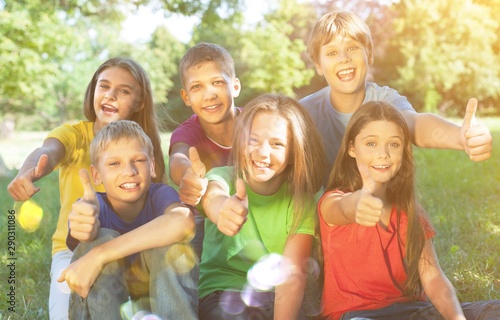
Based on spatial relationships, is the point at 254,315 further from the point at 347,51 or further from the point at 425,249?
the point at 347,51

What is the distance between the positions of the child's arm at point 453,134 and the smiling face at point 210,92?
1.06 m

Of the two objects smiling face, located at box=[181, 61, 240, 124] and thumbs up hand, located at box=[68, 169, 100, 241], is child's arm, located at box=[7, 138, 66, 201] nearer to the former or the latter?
thumbs up hand, located at box=[68, 169, 100, 241]

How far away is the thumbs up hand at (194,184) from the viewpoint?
2.59 metres

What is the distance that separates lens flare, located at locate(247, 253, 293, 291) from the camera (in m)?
2.69

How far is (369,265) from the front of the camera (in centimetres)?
269

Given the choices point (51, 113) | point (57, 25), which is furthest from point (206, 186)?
point (51, 113)

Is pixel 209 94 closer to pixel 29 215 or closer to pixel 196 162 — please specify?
pixel 196 162

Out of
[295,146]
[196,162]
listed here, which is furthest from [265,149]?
[196,162]

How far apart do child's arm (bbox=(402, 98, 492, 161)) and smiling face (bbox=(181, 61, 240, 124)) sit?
1063mm

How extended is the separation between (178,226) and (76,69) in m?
38.8

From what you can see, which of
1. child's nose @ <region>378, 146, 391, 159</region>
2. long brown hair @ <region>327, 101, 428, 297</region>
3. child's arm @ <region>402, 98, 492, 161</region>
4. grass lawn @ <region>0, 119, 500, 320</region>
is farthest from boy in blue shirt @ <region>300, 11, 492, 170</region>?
grass lawn @ <region>0, 119, 500, 320</region>

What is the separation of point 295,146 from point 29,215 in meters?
4.61

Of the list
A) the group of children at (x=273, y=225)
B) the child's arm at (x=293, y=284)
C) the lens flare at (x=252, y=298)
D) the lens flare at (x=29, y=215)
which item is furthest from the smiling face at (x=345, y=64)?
the lens flare at (x=29, y=215)

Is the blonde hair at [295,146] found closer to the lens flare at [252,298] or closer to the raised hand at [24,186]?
the lens flare at [252,298]
